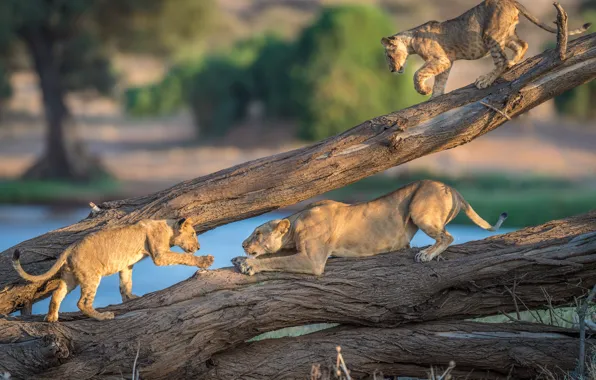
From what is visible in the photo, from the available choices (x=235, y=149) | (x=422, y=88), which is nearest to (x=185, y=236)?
(x=422, y=88)

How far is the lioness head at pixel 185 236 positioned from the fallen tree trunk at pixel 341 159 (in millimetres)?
301

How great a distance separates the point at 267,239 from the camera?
6773 millimetres

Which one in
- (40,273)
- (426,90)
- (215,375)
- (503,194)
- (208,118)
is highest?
(208,118)

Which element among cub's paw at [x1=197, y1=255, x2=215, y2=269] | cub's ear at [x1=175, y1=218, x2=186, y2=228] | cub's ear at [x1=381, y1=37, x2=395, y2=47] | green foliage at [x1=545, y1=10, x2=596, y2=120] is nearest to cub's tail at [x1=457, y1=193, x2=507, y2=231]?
cub's ear at [x1=381, y1=37, x2=395, y2=47]

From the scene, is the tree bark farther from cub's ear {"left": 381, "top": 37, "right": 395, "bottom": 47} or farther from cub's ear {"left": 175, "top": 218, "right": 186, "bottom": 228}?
cub's ear {"left": 175, "top": 218, "right": 186, "bottom": 228}

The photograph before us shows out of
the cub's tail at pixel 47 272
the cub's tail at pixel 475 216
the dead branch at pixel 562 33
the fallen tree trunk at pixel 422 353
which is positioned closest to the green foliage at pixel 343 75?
the cub's tail at pixel 475 216

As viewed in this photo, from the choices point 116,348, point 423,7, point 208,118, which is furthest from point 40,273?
point 423,7

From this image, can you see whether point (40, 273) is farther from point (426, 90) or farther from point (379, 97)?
point (379, 97)

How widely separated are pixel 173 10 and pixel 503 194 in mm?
8591

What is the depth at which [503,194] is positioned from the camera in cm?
2148

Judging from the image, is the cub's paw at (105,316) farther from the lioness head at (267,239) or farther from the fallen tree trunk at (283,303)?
the lioness head at (267,239)

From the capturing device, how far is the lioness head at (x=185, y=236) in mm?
6777

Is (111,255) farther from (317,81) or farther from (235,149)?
(235,149)

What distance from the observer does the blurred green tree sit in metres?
19.7
